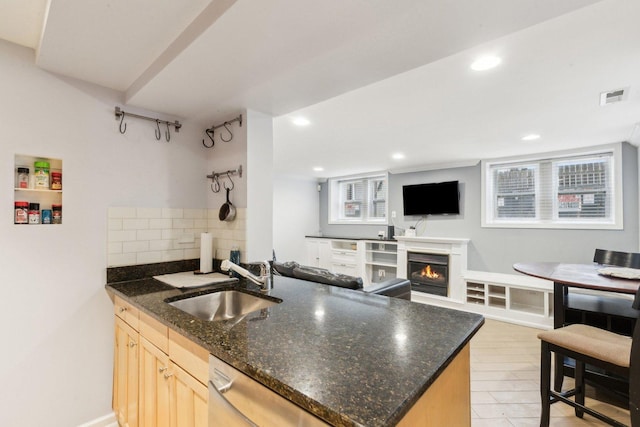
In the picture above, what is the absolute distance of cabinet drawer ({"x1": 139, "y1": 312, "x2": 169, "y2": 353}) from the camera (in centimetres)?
133

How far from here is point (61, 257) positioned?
5.77 ft

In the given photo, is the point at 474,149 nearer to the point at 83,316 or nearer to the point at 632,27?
the point at 632,27

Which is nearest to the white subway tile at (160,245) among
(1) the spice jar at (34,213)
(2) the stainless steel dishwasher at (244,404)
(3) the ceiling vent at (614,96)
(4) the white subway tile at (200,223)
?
(4) the white subway tile at (200,223)

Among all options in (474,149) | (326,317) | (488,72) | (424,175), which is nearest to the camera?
(326,317)

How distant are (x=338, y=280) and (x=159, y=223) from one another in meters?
1.47

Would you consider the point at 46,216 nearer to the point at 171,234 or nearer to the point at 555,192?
the point at 171,234

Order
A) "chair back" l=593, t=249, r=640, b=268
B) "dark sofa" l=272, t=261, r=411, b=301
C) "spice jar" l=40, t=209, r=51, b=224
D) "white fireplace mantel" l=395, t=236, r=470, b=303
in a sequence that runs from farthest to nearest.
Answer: "white fireplace mantel" l=395, t=236, r=470, b=303 → "chair back" l=593, t=249, r=640, b=268 → "dark sofa" l=272, t=261, r=411, b=301 → "spice jar" l=40, t=209, r=51, b=224

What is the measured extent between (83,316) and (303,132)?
8.27 feet

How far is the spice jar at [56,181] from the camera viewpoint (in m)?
1.76

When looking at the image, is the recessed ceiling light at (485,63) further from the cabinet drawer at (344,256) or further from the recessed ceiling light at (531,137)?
the cabinet drawer at (344,256)

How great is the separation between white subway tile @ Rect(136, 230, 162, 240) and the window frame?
4482 millimetres

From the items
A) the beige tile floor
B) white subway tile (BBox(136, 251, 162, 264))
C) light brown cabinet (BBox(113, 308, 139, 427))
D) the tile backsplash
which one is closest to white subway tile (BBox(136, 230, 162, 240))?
the tile backsplash

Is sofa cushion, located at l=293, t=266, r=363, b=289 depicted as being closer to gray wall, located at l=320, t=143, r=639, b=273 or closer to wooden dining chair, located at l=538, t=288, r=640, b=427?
wooden dining chair, located at l=538, t=288, r=640, b=427

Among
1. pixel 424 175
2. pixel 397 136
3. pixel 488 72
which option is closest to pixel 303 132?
pixel 397 136
